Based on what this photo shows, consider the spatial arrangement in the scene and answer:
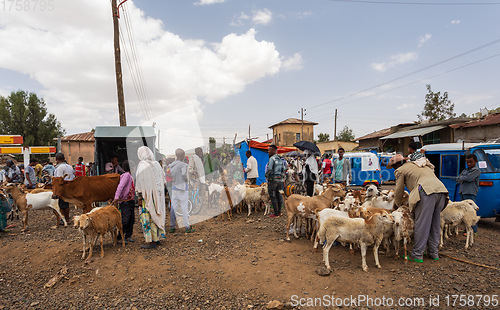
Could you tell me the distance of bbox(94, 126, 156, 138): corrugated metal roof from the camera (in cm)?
962

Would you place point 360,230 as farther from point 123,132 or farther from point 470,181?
point 123,132

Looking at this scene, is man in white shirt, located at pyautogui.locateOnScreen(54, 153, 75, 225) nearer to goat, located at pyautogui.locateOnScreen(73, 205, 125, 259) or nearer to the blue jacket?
goat, located at pyautogui.locateOnScreen(73, 205, 125, 259)

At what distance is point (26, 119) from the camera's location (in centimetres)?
3078

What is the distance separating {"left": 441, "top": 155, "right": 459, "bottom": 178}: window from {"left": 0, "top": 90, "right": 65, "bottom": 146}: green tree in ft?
125

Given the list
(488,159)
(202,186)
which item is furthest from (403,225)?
(202,186)

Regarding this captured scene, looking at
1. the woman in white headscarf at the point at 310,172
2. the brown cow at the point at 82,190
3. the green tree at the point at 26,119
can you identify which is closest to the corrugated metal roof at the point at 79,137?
the green tree at the point at 26,119

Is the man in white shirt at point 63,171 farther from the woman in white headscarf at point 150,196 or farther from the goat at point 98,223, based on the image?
the woman in white headscarf at point 150,196

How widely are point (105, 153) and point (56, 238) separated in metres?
5.16

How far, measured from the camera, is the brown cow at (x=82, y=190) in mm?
6480

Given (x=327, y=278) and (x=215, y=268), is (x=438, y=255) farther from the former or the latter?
(x=215, y=268)

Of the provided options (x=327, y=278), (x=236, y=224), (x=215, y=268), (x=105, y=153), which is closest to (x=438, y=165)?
(x=327, y=278)

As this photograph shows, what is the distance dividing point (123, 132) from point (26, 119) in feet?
102

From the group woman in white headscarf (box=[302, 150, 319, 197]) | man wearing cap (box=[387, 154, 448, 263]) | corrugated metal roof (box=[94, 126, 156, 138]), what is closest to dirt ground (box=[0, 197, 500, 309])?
man wearing cap (box=[387, 154, 448, 263])

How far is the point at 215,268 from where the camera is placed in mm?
4523
